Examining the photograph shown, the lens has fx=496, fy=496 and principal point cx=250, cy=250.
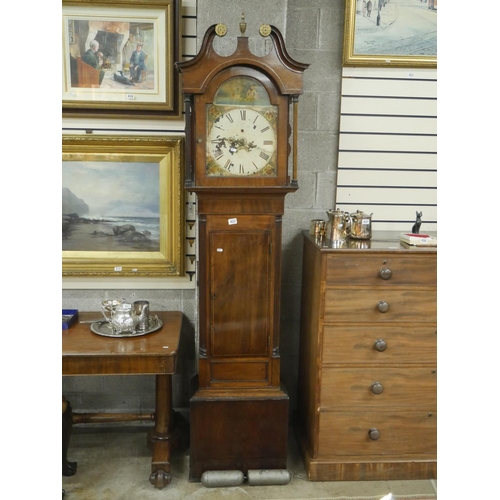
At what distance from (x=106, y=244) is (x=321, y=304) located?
55.6 inches

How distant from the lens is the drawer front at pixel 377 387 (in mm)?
2660

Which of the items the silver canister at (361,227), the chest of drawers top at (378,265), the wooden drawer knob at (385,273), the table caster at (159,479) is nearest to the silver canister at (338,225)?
the silver canister at (361,227)

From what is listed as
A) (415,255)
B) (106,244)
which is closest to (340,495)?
(415,255)

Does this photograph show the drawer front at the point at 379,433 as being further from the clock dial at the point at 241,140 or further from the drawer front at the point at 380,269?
the clock dial at the point at 241,140

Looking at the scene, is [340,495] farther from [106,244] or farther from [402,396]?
[106,244]

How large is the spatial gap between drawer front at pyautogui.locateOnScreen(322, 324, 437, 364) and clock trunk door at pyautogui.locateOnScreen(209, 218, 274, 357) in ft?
1.16

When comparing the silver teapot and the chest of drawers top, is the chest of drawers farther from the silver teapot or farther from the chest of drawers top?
the silver teapot

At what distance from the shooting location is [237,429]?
2.74 metres

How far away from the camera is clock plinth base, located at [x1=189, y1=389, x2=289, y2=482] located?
271cm

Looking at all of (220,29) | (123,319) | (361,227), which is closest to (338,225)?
(361,227)

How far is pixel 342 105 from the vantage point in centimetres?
304

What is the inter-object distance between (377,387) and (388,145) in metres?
1.47

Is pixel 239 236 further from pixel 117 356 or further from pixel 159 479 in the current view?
pixel 159 479

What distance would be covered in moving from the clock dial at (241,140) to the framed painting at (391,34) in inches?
33.2
